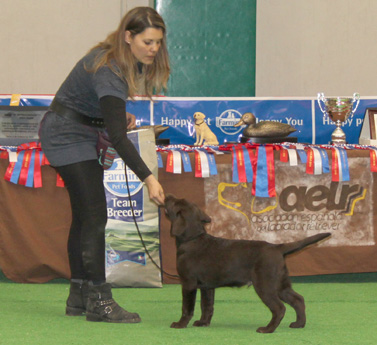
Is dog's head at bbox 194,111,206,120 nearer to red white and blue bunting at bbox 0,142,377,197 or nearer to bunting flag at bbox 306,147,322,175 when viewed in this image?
red white and blue bunting at bbox 0,142,377,197

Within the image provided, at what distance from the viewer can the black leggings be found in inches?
125

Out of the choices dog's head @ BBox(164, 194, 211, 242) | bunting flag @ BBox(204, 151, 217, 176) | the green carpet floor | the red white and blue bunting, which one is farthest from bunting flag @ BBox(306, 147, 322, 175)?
dog's head @ BBox(164, 194, 211, 242)

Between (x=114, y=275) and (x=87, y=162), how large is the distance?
1255 millimetres

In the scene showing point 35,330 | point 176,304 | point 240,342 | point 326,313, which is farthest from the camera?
point 176,304

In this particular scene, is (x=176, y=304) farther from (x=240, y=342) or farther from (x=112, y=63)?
(x=112, y=63)

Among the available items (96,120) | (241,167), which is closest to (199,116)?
(241,167)

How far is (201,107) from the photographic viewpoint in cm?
501

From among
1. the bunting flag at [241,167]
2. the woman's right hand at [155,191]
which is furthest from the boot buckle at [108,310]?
the bunting flag at [241,167]

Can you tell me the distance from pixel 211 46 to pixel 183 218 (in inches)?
177

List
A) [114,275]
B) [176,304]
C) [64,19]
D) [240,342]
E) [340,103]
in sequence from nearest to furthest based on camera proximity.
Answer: [240,342], [176,304], [114,275], [340,103], [64,19]

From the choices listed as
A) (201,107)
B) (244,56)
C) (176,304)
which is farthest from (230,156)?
(244,56)

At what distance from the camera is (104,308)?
3217 millimetres

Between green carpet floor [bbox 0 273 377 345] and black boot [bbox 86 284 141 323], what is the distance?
0.14 feet

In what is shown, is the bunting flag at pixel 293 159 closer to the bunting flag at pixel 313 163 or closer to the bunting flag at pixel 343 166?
the bunting flag at pixel 313 163
